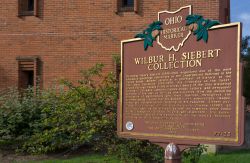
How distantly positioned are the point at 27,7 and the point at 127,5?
11.3 feet

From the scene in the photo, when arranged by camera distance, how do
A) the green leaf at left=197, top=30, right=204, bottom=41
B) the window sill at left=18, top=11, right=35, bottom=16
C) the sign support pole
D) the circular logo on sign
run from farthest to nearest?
the window sill at left=18, top=11, right=35, bottom=16 < the circular logo on sign < the green leaf at left=197, top=30, right=204, bottom=41 < the sign support pole

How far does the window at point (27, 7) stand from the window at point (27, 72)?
4.88 feet

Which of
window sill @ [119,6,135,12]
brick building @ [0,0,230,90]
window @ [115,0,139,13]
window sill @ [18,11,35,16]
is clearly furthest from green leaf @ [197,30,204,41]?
window sill @ [18,11,35,16]

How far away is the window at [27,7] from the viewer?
1612cm

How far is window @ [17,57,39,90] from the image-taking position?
15906mm

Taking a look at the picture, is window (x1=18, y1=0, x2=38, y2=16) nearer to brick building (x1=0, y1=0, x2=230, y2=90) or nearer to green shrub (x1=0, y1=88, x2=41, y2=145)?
brick building (x1=0, y1=0, x2=230, y2=90)

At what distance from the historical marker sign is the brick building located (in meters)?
8.25

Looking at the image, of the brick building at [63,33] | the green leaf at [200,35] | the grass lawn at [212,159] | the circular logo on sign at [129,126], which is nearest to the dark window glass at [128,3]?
the brick building at [63,33]

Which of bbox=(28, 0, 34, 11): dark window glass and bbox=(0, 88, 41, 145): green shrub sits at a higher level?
bbox=(28, 0, 34, 11): dark window glass

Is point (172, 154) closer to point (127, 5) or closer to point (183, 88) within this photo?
point (183, 88)

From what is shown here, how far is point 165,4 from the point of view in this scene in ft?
49.3

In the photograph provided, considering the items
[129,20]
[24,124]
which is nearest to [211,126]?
[24,124]

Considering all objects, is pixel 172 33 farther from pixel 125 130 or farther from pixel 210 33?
pixel 125 130

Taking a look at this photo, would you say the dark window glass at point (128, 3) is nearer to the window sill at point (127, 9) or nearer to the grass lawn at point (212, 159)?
the window sill at point (127, 9)
